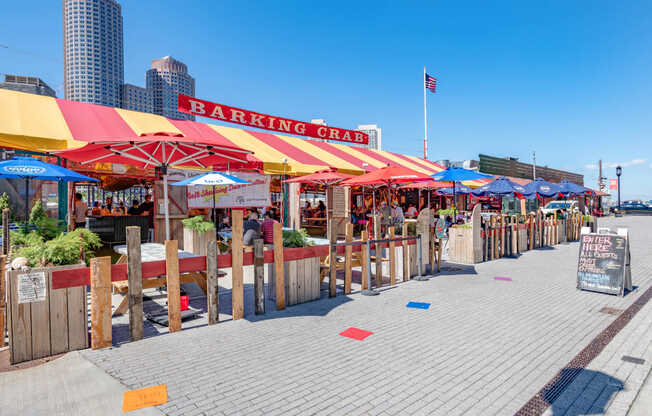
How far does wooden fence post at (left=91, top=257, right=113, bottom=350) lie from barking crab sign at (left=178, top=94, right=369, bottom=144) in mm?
9629

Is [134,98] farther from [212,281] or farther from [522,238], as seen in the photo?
[212,281]

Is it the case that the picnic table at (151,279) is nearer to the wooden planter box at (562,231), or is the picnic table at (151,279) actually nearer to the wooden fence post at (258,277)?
the wooden fence post at (258,277)

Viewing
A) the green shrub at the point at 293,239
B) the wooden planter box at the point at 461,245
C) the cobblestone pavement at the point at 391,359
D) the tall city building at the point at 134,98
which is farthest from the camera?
the tall city building at the point at 134,98

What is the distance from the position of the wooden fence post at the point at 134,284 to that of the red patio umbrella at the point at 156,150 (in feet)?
4.32

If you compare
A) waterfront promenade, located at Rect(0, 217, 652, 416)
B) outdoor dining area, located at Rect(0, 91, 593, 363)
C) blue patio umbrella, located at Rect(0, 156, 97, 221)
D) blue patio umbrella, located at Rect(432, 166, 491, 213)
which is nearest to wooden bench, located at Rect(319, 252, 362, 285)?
outdoor dining area, located at Rect(0, 91, 593, 363)

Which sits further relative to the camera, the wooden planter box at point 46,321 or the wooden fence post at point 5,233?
the wooden fence post at point 5,233

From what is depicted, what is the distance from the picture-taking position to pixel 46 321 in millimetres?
3674

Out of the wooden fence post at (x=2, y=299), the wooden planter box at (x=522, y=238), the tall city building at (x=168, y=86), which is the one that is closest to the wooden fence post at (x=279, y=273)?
the wooden fence post at (x=2, y=299)

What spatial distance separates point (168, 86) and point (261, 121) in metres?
109

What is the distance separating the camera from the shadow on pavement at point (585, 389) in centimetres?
272

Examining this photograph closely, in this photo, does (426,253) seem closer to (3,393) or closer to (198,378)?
(198,378)

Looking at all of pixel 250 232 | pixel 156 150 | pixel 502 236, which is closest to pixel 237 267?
pixel 250 232

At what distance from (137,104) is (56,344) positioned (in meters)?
91.7

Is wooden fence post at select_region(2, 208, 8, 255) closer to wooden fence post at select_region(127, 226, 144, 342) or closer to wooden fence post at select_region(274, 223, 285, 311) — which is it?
wooden fence post at select_region(127, 226, 144, 342)
